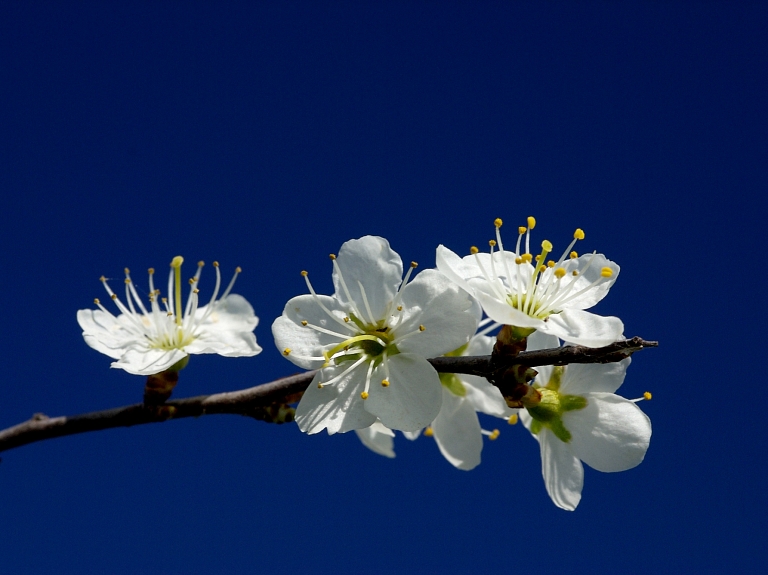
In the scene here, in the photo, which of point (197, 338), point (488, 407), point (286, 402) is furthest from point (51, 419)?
point (488, 407)

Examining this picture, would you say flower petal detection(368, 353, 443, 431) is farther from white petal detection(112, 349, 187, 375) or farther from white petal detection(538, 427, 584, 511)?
white petal detection(112, 349, 187, 375)

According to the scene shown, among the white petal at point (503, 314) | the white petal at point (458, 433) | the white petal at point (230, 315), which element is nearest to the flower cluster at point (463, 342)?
the white petal at point (503, 314)

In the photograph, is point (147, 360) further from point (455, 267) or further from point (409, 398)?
point (455, 267)

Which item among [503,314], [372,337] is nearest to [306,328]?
[372,337]

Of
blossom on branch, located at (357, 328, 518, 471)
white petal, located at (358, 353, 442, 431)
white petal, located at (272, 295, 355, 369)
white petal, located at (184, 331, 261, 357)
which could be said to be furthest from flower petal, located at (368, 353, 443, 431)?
white petal, located at (184, 331, 261, 357)

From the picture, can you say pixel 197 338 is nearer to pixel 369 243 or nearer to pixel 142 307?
pixel 142 307
